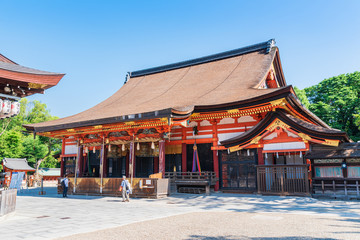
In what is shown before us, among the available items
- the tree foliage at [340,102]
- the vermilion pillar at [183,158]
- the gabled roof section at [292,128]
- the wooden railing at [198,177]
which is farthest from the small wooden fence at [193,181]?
the tree foliage at [340,102]

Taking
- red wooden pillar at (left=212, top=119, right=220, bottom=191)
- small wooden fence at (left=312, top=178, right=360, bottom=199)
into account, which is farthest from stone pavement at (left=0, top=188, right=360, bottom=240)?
red wooden pillar at (left=212, top=119, right=220, bottom=191)

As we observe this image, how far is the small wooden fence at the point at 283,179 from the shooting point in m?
13.4

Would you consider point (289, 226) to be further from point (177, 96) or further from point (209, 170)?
point (177, 96)

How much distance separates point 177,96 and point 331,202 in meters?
10.6

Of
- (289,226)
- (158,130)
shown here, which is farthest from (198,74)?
(289,226)

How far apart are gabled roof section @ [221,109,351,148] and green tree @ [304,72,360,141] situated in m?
18.6

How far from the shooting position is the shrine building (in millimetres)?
14078

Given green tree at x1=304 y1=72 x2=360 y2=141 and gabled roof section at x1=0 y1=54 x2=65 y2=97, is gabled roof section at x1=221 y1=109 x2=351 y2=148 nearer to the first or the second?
gabled roof section at x1=0 y1=54 x2=65 y2=97

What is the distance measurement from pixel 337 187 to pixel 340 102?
70.7ft

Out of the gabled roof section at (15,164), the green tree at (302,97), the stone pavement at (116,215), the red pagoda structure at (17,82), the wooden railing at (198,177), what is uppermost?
the green tree at (302,97)

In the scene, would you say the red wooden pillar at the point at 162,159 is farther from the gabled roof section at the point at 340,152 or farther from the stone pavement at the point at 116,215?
the gabled roof section at the point at 340,152

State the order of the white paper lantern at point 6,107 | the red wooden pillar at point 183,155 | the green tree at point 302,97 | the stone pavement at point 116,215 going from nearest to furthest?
the stone pavement at point 116,215 → the white paper lantern at point 6,107 → the red wooden pillar at point 183,155 → the green tree at point 302,97

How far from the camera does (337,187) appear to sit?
12.9 m

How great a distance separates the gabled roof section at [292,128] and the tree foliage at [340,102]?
18.6m
